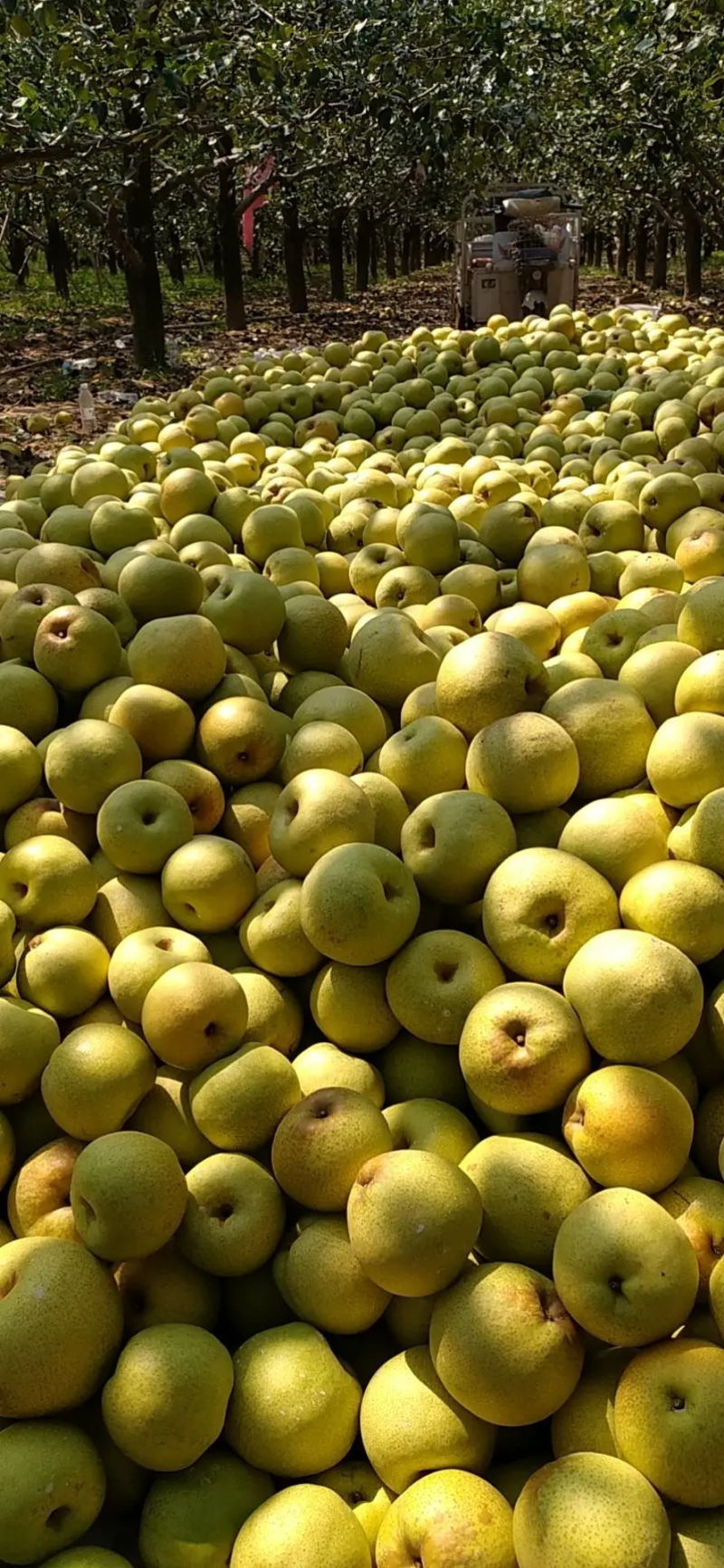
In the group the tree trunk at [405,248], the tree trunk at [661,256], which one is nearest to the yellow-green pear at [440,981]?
the tree trunk at [661,256]

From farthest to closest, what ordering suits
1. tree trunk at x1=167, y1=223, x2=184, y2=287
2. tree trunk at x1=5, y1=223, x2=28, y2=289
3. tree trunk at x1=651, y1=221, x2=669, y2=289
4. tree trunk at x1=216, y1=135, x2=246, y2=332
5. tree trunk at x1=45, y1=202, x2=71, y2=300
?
tree trunk at x1=167, y1=223, x2=184, y2=287 < tree trunk at x1=5, y1=223, x2=28, y2=289 < tree trunk at x1=651, y1=221, x2=669, y2=289 < tree trunk at x1=45, y1=202, x2=71, y2=300 < tree trunk at x1=216, y1=135, x2=246, y2=332

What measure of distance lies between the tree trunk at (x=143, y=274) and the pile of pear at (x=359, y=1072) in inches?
382

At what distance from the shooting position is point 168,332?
17.4 m

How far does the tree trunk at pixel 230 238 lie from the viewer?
1501 centimetres

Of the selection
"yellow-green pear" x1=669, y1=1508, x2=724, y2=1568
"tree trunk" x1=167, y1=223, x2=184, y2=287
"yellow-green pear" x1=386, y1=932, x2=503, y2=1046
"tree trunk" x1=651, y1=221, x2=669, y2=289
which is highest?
"tree trunk" x1=167, y1=223, x2=184, y2=287

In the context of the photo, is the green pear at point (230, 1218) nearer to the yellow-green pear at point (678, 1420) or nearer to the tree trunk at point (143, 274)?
the yellow-green pear at point (678, 1420)

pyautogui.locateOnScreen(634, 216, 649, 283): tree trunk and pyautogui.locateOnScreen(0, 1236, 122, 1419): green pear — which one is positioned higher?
pyautogui.locateOnScreen(634, 216, 649, 283): tree trunk

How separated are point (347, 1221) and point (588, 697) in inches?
63.2

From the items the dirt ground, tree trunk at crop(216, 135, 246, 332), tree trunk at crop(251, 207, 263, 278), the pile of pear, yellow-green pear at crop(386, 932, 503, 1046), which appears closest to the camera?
the pile of pear

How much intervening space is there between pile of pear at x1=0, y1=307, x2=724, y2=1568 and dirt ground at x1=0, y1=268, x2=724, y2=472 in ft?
16.6

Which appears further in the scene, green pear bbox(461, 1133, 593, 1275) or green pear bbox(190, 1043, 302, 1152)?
green pear bbox(190, 1043, 302, 1152)

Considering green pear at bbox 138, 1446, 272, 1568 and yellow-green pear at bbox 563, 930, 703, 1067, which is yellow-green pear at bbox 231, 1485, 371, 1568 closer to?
green pear at bbox 138, 1446, 272, 1568

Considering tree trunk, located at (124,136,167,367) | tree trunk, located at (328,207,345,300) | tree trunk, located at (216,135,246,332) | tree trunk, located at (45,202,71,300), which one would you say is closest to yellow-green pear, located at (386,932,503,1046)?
tree trunk, located at (124,136,167,367)

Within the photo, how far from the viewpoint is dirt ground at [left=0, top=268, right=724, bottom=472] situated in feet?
34.0
